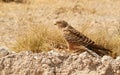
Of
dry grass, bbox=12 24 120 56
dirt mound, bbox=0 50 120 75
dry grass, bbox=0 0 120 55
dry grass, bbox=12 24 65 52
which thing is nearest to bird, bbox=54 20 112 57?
dry grass, bbox=12 24 120 56

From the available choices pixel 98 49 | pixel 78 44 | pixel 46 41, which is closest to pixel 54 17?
pixel 46 41

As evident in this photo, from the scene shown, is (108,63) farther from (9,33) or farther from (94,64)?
(9,33)

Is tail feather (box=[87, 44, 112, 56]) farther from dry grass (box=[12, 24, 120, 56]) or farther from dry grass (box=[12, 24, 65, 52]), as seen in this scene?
dry grass (box=[12, 24, 65, 52])

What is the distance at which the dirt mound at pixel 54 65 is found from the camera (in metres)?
5.77

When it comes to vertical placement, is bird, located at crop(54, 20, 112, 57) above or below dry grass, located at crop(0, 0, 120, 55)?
above

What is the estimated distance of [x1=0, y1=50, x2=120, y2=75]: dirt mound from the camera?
5.77m

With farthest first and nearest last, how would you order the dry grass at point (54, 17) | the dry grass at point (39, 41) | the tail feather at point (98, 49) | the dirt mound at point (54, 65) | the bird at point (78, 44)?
the dry grass at point (54, 17) < the dry grass at point (39, 41) < the tail feather at point (98, 49) < the bird at point (78, 44) < the dirt mound at point (54, 65)

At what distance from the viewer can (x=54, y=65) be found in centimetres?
579

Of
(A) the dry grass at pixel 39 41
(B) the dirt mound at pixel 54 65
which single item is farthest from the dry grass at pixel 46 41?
(B) the dirt mound at pixel 54 65

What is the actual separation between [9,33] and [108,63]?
6.35 meters

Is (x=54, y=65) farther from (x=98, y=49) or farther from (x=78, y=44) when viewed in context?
(x=98, y=49)

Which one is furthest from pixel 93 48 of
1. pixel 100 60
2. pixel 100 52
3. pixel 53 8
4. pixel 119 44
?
pixel 53 8

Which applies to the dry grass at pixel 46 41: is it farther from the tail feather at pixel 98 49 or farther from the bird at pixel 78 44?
the bird at pixel 78 44

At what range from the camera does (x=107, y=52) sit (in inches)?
363
